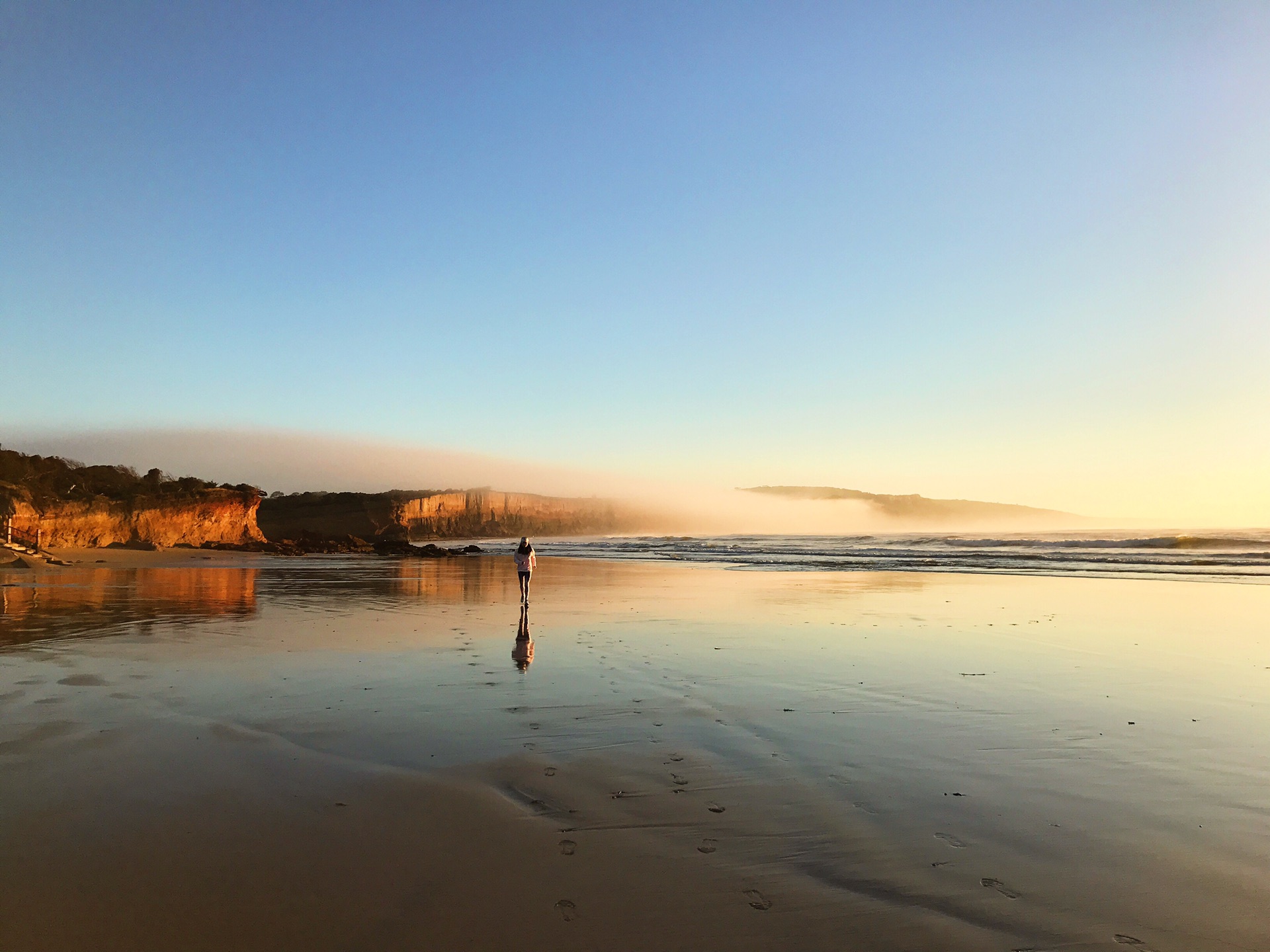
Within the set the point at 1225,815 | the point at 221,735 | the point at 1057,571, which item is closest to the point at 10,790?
the point at 221,735

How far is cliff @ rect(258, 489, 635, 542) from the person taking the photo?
3371 inches

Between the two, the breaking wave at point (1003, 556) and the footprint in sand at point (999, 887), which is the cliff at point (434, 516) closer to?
the breaking wave at point (1003, 556)

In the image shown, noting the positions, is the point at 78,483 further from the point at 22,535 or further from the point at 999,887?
the point at 999,887

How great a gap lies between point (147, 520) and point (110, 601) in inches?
1248

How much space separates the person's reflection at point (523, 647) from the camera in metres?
8.38

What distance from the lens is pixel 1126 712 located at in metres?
6.18

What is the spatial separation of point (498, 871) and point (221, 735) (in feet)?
10.5

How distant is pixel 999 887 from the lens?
3.09 metres

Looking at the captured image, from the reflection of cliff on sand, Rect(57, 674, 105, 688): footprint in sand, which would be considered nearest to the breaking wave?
the reflection of cliff on sand

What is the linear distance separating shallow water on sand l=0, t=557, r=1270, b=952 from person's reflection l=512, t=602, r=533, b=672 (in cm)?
21

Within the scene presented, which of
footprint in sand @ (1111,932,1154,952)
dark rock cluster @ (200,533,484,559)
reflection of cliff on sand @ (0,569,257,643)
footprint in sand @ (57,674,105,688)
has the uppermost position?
footprint in sand @ (1111,932,1154,952)

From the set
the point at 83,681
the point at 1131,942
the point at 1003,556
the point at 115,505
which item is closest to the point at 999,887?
the point at 1131,942

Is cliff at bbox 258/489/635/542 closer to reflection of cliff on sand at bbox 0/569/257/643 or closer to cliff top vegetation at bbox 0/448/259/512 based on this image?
cliff top vegetation at bbox 0/448/259/512

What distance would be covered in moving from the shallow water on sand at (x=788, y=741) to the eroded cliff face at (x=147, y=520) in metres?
30.8
